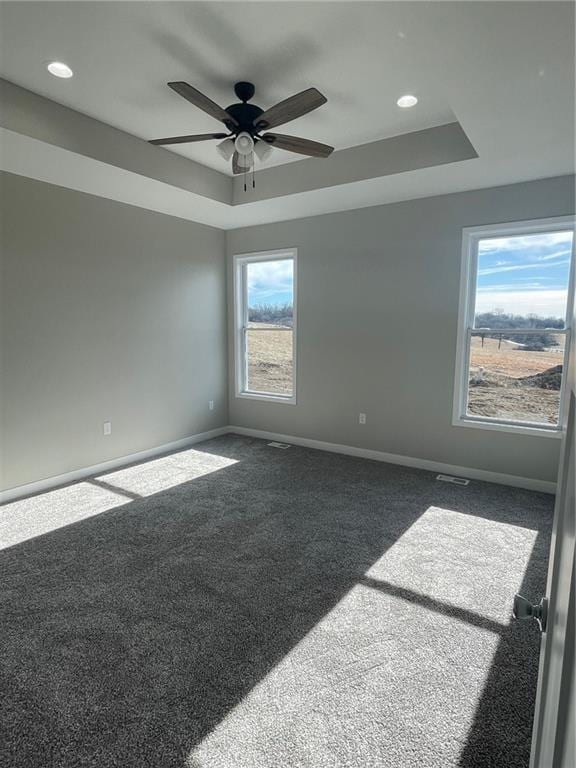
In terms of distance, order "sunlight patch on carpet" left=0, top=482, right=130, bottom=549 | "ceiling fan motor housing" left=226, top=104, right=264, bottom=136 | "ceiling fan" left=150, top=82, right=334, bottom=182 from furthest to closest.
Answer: "sunlight patch on carpet" left=0, top=482, right=130, bottom=549, "ceiling fan motor housing" left=226, top=104, right=264, bottom=136, "ceiling fan" left=150, top=82, right=334, bottom=182

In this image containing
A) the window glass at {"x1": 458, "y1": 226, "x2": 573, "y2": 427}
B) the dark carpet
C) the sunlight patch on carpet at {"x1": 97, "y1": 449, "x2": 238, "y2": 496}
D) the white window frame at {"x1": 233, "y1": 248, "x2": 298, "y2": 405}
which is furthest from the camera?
the white window frame at {"x1": 233, "y1": 248, "x2": 298, "y2": 405}

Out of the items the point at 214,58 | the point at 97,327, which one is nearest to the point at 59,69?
the point at 214,58

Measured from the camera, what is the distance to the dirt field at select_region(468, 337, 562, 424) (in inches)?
149

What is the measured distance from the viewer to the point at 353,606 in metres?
2.24

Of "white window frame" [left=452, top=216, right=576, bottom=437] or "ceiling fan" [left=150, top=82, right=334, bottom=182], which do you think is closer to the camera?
"ceiling fan" [left=150, top=82, right=334, bottom=182]

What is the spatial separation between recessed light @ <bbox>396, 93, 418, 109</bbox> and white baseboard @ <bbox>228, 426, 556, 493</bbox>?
3.09 metres

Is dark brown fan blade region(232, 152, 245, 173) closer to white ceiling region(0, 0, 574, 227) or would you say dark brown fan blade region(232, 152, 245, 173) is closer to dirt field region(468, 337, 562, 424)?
white ceiling region(0, 0, 574, 227)

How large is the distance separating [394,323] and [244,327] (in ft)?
6.85

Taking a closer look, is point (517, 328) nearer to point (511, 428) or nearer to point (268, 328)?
point (511, 428)

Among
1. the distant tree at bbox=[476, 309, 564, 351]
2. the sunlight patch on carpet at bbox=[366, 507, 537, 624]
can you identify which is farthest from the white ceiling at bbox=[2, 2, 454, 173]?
the sunlight patch on carpet at bbox=[366, 507, 537, 624]

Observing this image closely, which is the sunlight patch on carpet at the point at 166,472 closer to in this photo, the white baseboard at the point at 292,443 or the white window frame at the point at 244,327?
the white baseboard at the point at 292,443

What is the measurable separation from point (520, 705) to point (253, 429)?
13.8ft

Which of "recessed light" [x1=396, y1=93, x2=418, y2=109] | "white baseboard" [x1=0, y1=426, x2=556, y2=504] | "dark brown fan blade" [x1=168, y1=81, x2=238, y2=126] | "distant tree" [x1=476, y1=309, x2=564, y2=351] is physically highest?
"recessed light" [x1=396, y1=93, x2=418, y2=109]

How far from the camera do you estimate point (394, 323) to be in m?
4.39
